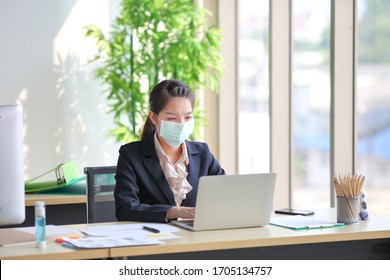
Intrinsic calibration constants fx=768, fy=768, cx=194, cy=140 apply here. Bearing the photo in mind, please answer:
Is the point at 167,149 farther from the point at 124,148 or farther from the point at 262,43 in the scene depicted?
the point at 262,43

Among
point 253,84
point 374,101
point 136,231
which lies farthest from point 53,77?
point 136,231

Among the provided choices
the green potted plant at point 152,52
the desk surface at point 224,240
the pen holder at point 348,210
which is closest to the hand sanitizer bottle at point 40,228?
the desk surface at point 224,240

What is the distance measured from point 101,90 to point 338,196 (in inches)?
158

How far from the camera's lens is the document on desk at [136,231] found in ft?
9.78

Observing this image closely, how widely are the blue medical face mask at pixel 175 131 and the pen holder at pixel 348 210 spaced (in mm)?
790

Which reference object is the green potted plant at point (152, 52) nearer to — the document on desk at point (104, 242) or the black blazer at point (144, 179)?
the black blazer at point (144, 179)

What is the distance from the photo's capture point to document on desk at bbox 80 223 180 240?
9.78 ft

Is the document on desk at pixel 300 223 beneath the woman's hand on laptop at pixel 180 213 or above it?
beneath

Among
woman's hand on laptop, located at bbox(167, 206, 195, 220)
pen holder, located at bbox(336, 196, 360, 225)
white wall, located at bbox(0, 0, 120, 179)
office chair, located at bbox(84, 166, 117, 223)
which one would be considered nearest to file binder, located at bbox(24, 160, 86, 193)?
office chair, located at bbox(84, 166, 117, 223)

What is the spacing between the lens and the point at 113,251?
8.92ft

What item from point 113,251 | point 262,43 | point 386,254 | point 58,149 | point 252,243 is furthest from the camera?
point 58,149

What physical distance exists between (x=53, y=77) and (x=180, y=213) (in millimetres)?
3824
